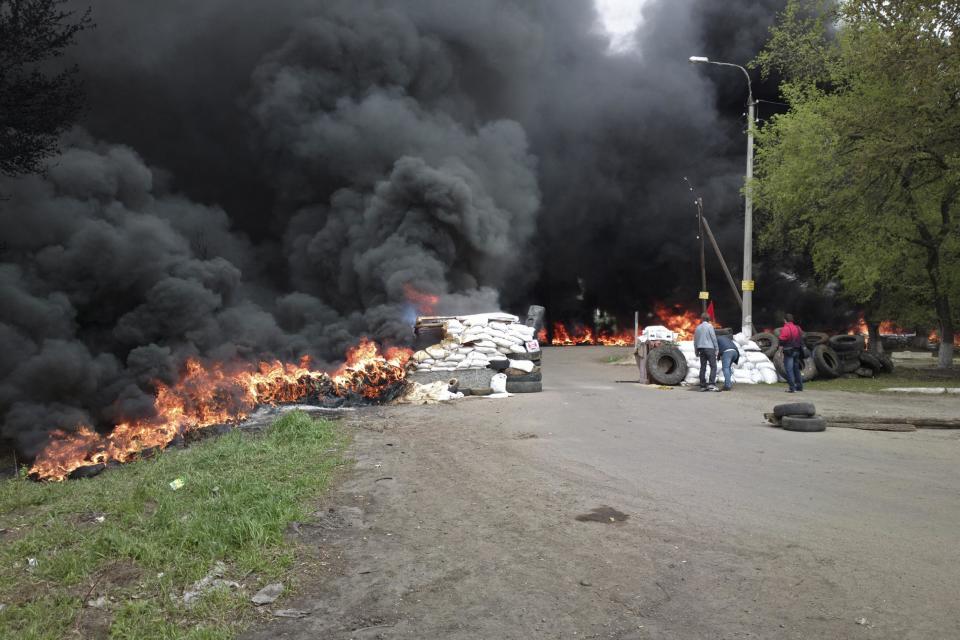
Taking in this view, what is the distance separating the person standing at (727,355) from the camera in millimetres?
13321

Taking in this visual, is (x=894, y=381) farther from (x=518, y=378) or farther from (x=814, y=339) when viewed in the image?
(x=518, y=378)

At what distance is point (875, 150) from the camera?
13641 mm

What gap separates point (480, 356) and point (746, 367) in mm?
6687

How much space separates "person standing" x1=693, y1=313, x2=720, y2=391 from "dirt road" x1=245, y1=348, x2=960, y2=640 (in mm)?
5272

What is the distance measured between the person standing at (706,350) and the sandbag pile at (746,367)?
3.43 ft

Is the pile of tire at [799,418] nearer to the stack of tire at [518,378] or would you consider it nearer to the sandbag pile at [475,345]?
the stack of tire at [518,378]

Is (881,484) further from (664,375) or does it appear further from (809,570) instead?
(664,375)

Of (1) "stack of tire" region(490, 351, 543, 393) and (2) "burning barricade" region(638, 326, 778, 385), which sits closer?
(1) "stack of tire" region(490, 351, 543, 393)

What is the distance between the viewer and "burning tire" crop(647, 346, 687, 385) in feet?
46.6

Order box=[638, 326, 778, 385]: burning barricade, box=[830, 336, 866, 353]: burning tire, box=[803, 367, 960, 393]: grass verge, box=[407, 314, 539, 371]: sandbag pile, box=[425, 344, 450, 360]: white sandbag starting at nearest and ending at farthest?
box=[407, 314, 539, 371]: sandbag pile
box=[425, 344, 450, 360]: white sandbag
box=[803, 367, 960, 393]: grass verge
box=[638, 326, 778, 385]: burning barricade
box=[830, 336, 866, 353]: burning tire

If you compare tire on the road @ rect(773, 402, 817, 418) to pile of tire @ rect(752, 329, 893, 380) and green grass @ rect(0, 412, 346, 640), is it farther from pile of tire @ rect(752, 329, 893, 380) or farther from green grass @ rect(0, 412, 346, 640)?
pile of tire @ rect(752, 329, 893, 380)

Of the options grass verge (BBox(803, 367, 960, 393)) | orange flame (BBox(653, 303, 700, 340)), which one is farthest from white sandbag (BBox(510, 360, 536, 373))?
orange flame (BBox(653, 303, 700, 340))

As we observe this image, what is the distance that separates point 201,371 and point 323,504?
50.4 feet

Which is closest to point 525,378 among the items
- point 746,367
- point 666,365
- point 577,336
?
point 666,365
